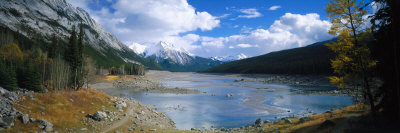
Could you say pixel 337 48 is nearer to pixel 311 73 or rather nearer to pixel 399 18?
pixel 399 18

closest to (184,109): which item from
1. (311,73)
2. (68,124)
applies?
(68,124)

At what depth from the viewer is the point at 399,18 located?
1397 cm

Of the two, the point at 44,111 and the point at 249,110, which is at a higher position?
the point at 44,111

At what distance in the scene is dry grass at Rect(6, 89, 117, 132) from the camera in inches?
794

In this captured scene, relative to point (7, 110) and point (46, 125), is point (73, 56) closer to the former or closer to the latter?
point (7, 110)

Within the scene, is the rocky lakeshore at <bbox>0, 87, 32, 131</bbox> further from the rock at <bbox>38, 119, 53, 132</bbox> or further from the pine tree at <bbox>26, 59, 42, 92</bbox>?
the pine tree at <bbox>26, 59, 42, 92</bbox>

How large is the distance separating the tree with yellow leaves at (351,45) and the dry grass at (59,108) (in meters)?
26.9

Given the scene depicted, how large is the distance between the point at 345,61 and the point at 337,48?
1353mm

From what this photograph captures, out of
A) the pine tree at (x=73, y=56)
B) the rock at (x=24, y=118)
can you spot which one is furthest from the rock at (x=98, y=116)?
the pine tree at (x=73, y=56)

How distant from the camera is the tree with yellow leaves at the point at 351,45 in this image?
59.0ft

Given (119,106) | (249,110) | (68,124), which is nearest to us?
(68,124)

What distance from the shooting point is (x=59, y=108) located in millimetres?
23500

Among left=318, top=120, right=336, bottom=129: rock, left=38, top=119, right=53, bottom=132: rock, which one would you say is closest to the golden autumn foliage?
left=38, top=119, right=53, bottom=132: rock

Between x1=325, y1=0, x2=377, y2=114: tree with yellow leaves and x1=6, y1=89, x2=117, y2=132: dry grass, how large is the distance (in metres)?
26.9
